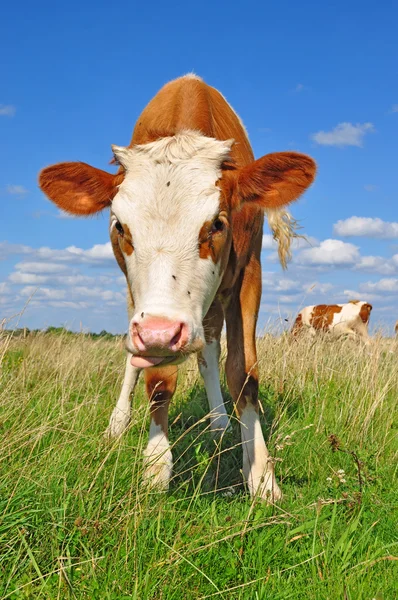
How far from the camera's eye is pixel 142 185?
402cm

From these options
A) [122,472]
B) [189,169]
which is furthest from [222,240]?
[122,472]

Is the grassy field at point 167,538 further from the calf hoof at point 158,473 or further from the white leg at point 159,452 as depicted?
the white leg at point 159,452

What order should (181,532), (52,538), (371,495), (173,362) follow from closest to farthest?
(52,538), (181,532), (173,362), (371,495)

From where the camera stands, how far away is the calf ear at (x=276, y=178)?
4.29 meters

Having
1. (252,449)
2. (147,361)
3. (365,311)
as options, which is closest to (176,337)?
(147,361)

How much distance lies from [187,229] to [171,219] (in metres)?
0.11

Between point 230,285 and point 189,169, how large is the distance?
965 millimetres

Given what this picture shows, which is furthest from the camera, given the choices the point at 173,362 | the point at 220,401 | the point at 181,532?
the point at 220,401

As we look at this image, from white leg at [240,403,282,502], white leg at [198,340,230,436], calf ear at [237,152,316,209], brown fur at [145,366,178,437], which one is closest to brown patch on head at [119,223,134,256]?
calf ear at [237,152,316,209]

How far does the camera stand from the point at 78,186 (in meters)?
4.53

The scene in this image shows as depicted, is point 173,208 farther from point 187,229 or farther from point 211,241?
point 211,241

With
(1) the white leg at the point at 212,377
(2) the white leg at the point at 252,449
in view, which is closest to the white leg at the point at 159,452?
(2) the white leg at the point at 252,449

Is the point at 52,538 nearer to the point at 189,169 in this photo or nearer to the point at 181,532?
the point at 181,532

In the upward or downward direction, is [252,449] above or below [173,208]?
below
